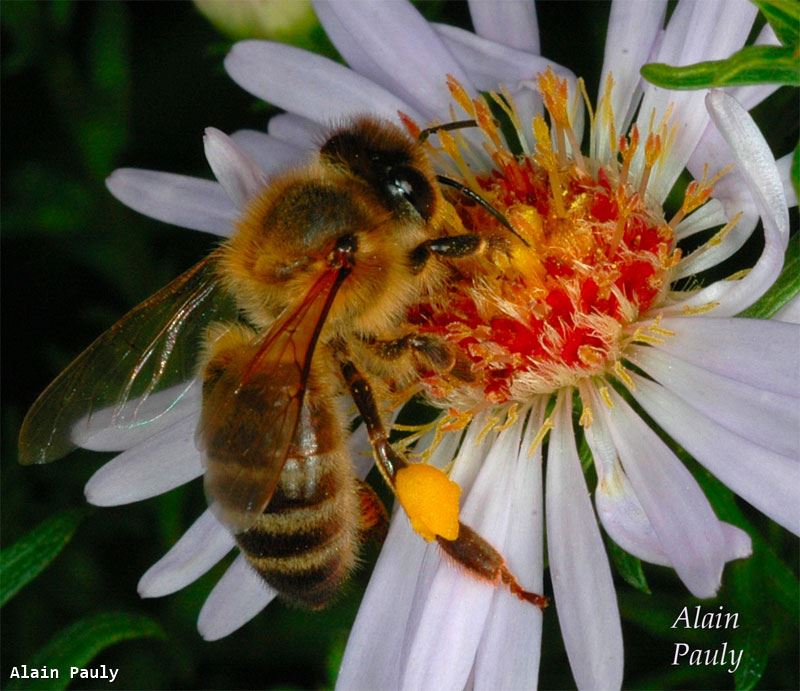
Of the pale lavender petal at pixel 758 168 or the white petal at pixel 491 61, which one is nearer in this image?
the pale lavender petal at pixel 758 168

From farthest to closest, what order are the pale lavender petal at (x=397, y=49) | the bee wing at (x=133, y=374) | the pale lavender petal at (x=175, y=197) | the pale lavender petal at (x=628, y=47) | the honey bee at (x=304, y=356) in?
the pale lavender petal at (x=175, y=197) → the pale lavender petal at (x=397, y=49) → the pale lavender petal at (x=628, y=47) → the bee wing at (x=133, y=374) → the honey bee at (x=304, y=356)

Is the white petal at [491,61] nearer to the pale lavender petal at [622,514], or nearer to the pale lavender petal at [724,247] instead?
the pale lavender petal at [724,247]

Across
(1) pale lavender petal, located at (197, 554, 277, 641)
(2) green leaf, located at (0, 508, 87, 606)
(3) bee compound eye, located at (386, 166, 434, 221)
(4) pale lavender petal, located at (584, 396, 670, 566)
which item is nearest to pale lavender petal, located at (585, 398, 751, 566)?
(4) pale lavender petal, located at (584, 396, 670, 566)

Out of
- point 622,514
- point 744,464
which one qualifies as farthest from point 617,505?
point 744,464

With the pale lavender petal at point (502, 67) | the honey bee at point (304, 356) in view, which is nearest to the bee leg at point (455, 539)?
the honey bee at point (304, 356)

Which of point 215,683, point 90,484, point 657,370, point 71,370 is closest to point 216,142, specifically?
point 71,370

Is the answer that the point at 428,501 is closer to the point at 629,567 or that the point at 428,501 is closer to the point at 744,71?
the point at 629,567

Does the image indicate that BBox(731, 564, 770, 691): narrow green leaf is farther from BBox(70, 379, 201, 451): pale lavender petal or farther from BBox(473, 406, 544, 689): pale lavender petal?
BBox(70, 379, 201, 451): pale lavender petal
